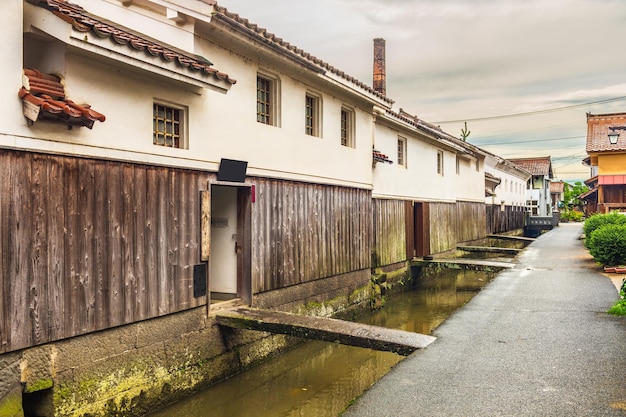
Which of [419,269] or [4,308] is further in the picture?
[419,269]

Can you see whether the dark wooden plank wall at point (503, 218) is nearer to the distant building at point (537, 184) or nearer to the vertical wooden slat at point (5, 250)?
the distant building at point (537, 184)

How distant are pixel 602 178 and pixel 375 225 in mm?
25376

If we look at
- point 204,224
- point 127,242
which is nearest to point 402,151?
point 204,224

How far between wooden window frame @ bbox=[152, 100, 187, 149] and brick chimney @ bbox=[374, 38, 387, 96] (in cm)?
1534

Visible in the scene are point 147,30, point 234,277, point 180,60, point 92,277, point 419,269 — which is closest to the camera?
point 92,277

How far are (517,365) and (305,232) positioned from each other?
5.78m

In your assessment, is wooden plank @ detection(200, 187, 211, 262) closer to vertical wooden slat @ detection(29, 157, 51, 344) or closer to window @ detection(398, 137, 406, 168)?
vertical wooden slat @ detection(29, 157, 51, 344)

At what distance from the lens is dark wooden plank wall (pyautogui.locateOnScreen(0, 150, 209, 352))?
5.53 metres

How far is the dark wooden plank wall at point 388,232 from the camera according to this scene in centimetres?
1505

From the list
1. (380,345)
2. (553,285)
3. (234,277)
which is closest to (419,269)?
(553,285)

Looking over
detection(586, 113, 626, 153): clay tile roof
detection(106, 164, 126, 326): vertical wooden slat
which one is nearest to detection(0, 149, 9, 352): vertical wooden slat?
detection(106, 164, 126, 326): vertical wooden slat

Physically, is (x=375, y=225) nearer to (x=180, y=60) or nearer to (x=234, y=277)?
(x=234, y=277)

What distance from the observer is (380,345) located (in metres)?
7.18

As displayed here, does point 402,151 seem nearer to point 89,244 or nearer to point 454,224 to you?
point 454,224
